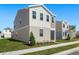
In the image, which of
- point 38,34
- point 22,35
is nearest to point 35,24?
point 38,34

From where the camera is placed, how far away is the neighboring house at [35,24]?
1716 cm

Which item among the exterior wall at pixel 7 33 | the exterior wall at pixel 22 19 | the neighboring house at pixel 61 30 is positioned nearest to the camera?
the exterior wall at pixel 7 33

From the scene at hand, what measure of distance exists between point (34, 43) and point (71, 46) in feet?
4.67

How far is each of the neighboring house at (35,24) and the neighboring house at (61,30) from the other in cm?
15

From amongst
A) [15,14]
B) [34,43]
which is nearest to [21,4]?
[15,14]

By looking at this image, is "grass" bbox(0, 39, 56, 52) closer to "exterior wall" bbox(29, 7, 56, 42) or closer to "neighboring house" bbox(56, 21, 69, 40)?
"exterior wall" bbox(29, 7, 56, 42)

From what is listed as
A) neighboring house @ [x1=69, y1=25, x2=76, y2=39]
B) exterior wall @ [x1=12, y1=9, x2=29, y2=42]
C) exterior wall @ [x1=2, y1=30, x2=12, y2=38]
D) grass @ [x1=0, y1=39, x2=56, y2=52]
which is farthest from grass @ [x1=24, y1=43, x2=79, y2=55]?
exterior wall @ [x1=2, y1=30, x2=12, y2=38]

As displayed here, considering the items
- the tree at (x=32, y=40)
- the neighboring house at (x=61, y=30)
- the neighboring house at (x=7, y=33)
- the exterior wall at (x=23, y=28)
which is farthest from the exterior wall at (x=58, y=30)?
the neighboring house at (x=7, y=33)

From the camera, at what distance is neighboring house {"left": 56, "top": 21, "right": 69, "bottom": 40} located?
17438 mm

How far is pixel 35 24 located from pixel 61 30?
43.0 inches

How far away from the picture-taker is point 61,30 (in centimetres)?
1759

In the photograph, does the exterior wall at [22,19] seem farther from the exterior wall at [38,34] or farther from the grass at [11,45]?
the grass at [11,45]

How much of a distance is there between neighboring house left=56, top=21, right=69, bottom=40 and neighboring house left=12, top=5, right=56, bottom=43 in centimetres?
15

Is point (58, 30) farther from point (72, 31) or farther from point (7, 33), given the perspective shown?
point (7, 33)
